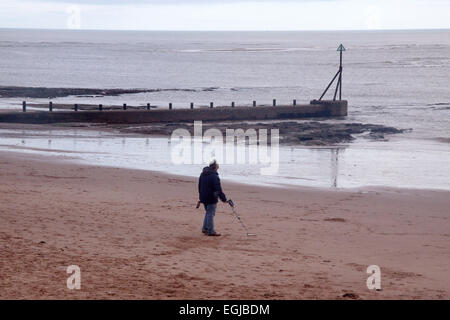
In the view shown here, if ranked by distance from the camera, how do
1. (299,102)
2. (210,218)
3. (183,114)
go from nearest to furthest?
(210,218) → (183,114) → (299,102)

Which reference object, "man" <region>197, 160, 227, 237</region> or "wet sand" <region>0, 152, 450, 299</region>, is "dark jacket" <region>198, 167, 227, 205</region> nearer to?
"man" <region>197, 160, 227, 237</region>

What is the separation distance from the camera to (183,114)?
131ft

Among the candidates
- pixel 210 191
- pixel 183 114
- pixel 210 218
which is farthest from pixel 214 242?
pixel 183 114

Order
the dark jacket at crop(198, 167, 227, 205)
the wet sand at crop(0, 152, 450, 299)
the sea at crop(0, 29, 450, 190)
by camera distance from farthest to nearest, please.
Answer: the sea at crop(0, 29, 450, 190) < the dark jacket at crop(198, 167, 227, 205) < the wet sand at crop(0, 152, 450, 299)

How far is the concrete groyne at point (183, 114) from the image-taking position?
35.9m

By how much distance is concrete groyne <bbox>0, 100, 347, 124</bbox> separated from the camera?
118 feet

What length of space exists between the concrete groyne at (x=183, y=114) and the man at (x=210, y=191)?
24.1m

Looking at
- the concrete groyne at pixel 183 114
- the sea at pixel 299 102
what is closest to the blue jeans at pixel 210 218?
the sea at pixel 299 102

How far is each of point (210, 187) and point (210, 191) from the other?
0.26 ft

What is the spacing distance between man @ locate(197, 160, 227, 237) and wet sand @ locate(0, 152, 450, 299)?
0.74 feet

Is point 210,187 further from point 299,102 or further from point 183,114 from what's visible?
point 299,102

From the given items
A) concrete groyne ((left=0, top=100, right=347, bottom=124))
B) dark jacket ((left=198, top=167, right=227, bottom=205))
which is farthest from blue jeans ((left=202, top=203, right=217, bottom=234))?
concrete groyne ((left=0, top=100, right=347, bottom=124))

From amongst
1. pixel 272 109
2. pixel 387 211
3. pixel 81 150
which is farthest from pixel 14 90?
pixel 387 211

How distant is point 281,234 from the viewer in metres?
13.9
